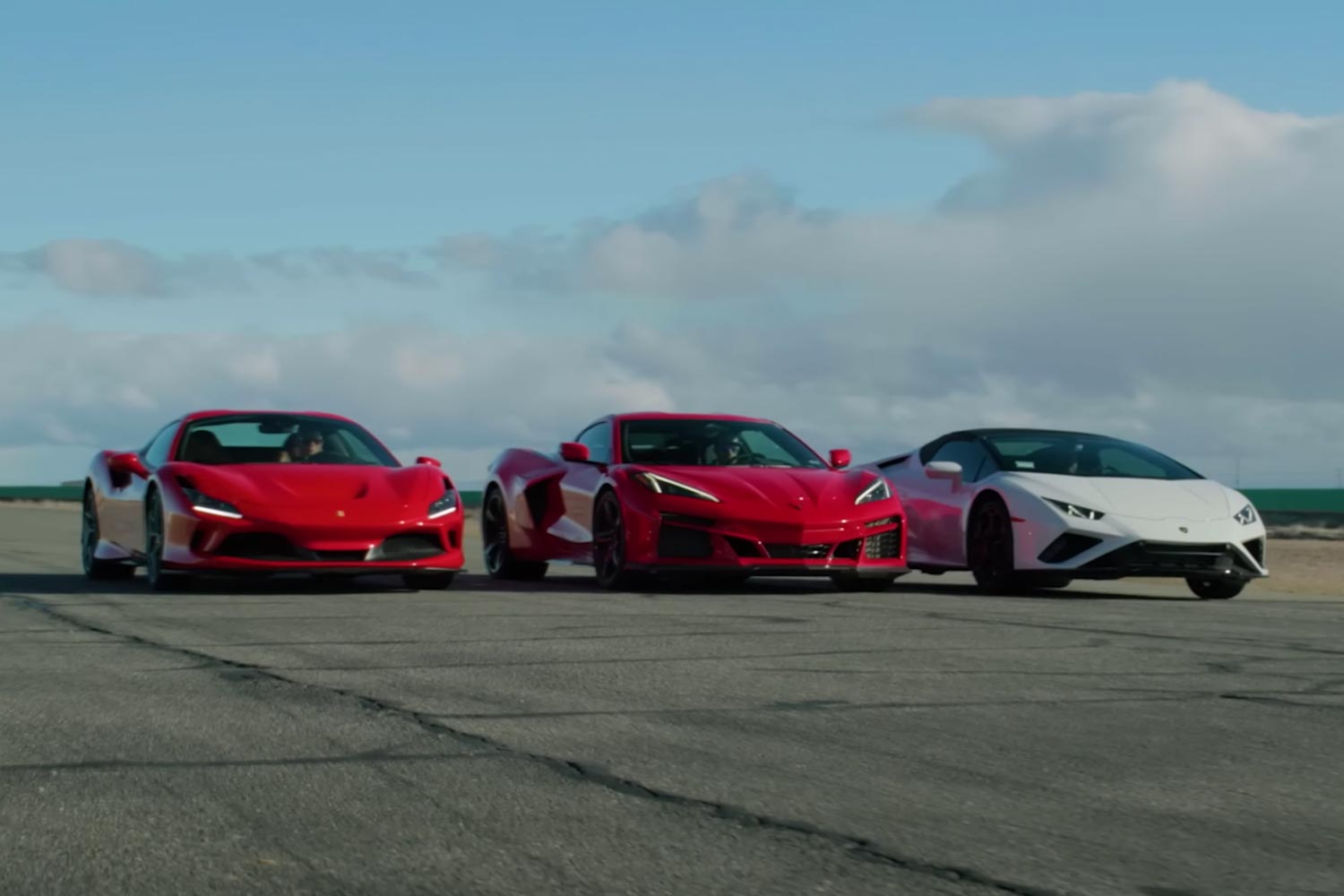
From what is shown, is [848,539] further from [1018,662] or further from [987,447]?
[1018,662]

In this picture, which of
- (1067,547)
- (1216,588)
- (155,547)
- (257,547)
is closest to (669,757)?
(257,547)

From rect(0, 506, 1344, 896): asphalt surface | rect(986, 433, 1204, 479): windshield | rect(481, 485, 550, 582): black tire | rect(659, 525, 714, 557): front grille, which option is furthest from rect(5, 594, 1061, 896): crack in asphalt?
rect(986, 433, 1204, 479): windshield

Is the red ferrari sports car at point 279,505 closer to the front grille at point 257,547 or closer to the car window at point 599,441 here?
the front grille at point 257,547

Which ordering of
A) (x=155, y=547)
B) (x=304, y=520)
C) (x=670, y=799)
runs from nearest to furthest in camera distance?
1. (x=670, y=799)
2. (x=304, y=520)
3. (x=155, y=547)

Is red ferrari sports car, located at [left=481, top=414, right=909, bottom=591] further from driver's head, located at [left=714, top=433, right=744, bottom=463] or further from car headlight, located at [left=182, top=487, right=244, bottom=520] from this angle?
car headlight, located at [left=182, top=487, right=244, bottom=520]

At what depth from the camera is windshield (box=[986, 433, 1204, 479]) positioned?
13664mm

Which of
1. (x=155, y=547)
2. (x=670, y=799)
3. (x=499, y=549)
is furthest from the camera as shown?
(x=499, y=549)

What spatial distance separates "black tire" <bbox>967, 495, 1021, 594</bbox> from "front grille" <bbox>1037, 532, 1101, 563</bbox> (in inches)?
12.5

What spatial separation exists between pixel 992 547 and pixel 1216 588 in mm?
1628

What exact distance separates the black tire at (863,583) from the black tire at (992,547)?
0.66m

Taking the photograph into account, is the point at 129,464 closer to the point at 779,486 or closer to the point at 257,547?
the point at 257,547

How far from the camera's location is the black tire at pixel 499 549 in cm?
1468

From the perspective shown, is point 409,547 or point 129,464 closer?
point 409,547

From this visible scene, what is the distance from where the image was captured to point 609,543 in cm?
1280
